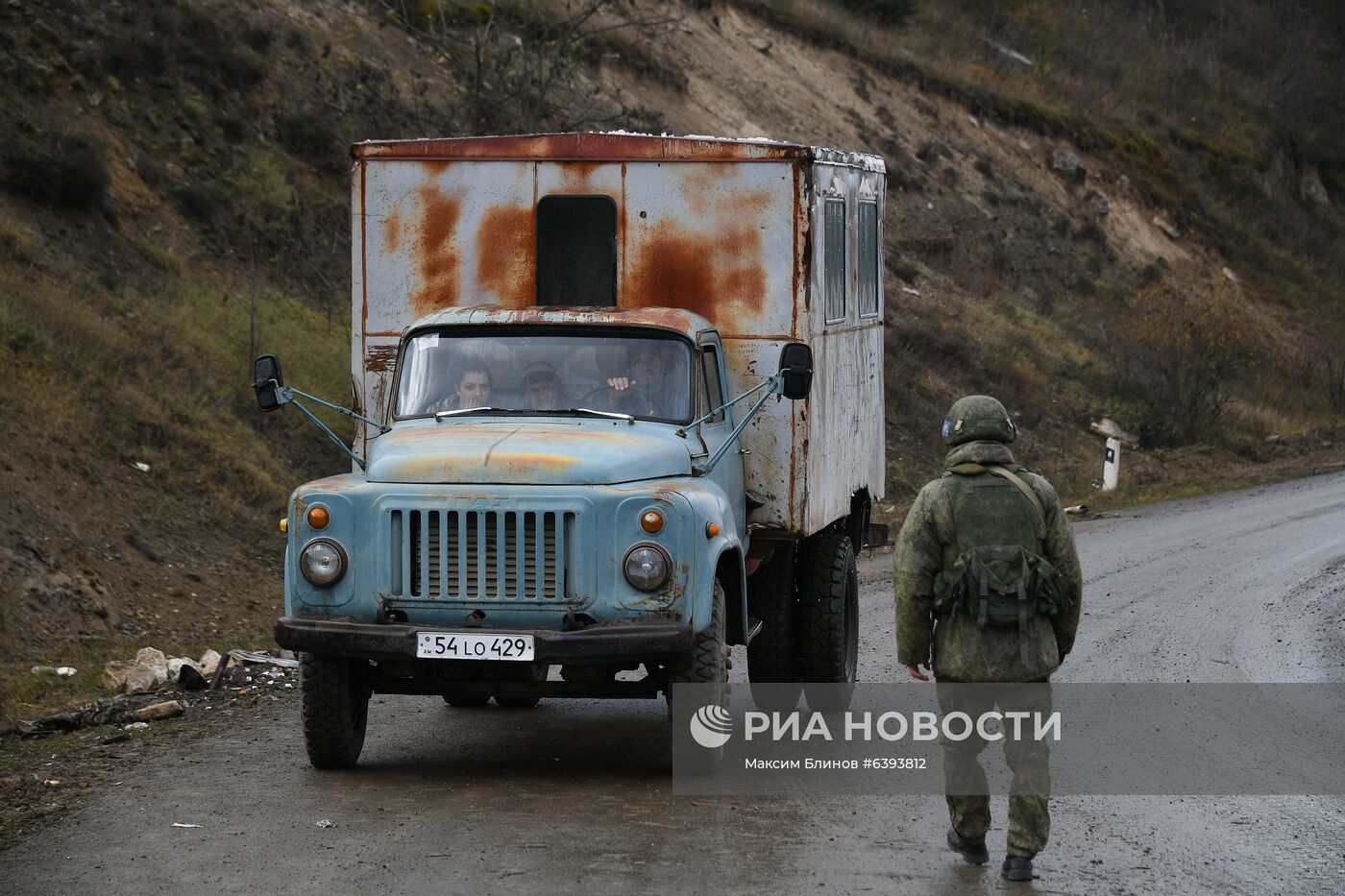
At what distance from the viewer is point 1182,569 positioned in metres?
16.9

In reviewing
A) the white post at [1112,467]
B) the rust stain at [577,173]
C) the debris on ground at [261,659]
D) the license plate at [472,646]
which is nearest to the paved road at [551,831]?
the license plate at [472,646]

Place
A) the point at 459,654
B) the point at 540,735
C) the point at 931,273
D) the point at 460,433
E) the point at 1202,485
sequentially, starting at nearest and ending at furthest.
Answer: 1. the point at 459,654
2. the point at 460,433
3. the point at 540,735
4. the point at 1202,485
5. the point at 931,273

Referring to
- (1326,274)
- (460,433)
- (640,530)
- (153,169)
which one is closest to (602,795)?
(640,530)

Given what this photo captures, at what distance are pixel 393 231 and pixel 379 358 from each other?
0.74 metres

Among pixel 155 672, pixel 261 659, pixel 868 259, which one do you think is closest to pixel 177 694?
pixel 155 672

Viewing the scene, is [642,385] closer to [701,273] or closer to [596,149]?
[701,273]

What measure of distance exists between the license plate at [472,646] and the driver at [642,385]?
1667mm

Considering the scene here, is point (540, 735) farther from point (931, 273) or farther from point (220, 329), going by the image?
point (931, 273)

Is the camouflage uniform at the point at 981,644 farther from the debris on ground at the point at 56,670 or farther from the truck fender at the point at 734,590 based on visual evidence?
the debris on ground at the point at 56,670

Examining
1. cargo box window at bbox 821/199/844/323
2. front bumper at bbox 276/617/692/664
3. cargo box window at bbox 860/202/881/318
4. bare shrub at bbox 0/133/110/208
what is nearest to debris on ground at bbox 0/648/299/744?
front bumper at bbox 276/617/692/664

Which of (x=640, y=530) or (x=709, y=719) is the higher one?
(x=640, y=530)

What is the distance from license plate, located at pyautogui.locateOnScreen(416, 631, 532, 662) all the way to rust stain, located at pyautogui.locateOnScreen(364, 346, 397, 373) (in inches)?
99.9

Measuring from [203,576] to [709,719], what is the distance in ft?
26.7

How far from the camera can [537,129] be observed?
878 inches
